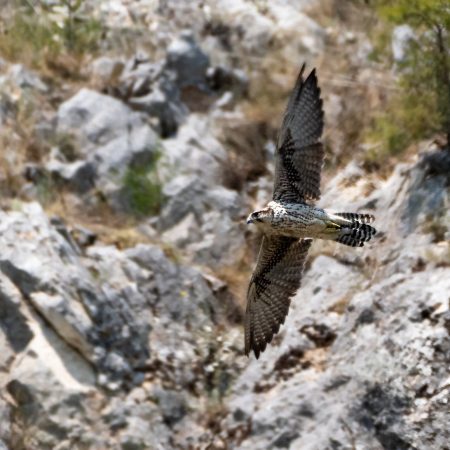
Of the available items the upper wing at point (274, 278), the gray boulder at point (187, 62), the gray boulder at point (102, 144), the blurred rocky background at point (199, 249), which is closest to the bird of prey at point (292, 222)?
the upper wing at point (274, 278)

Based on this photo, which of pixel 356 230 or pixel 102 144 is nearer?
pixel 356 230

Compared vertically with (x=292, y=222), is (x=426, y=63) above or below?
above

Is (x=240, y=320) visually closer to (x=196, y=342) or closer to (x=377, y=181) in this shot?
(x=196, y=342)

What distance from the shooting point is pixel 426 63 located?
8406mm

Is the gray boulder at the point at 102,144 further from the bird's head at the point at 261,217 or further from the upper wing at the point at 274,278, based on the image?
the bird's head at the point at 261,217

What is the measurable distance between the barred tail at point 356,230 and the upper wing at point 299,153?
0.37m

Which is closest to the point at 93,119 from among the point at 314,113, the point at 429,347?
the point at 314,113

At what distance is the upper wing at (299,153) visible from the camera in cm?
706

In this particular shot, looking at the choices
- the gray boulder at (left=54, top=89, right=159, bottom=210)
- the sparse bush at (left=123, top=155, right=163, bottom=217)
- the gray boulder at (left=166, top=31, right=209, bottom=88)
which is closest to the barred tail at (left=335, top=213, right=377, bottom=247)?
the sparse bush at (left=123, top=155, right=163, bottom=217)

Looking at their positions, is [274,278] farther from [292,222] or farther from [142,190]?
[142,190]

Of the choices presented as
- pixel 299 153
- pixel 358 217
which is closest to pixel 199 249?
pixel 299 153

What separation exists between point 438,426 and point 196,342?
97.2 inches

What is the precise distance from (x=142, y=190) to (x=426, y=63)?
3074 mm

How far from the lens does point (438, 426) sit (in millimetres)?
6352
